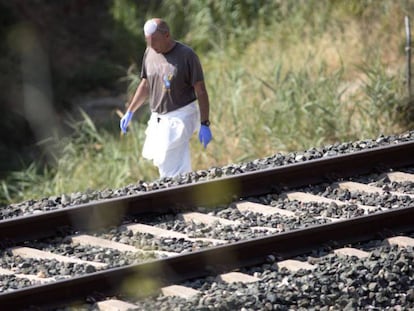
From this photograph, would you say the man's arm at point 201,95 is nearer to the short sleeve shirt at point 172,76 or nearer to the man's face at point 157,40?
the short sleeve shirt at point 172,76

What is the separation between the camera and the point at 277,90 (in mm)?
12070

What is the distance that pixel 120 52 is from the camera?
65.3ft

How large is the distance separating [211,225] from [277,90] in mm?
5312

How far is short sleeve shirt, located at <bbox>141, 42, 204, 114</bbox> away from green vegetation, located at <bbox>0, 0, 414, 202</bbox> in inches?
107

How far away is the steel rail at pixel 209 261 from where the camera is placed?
19.0 ft

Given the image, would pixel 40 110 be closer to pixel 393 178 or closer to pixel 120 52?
pixel 393 178

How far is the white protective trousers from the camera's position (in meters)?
8.52

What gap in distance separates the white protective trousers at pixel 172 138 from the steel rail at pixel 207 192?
1199 mm

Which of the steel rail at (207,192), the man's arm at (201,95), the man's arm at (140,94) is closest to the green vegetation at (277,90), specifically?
the man's arm at (140,94)

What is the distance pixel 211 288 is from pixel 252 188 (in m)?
1.58

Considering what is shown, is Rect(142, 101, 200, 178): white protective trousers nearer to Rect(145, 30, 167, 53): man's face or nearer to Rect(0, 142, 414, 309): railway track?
Rect(145, 30, 167, 53): man's face

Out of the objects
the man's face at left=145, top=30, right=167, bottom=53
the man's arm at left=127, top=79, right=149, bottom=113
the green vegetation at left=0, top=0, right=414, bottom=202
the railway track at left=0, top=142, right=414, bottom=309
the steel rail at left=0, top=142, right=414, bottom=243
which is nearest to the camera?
the railway track at left=0, top=142, right=414, bottom=309

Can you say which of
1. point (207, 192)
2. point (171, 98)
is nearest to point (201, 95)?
point (171, 98)

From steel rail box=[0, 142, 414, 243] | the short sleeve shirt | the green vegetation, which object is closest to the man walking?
the short sleeve shirt
